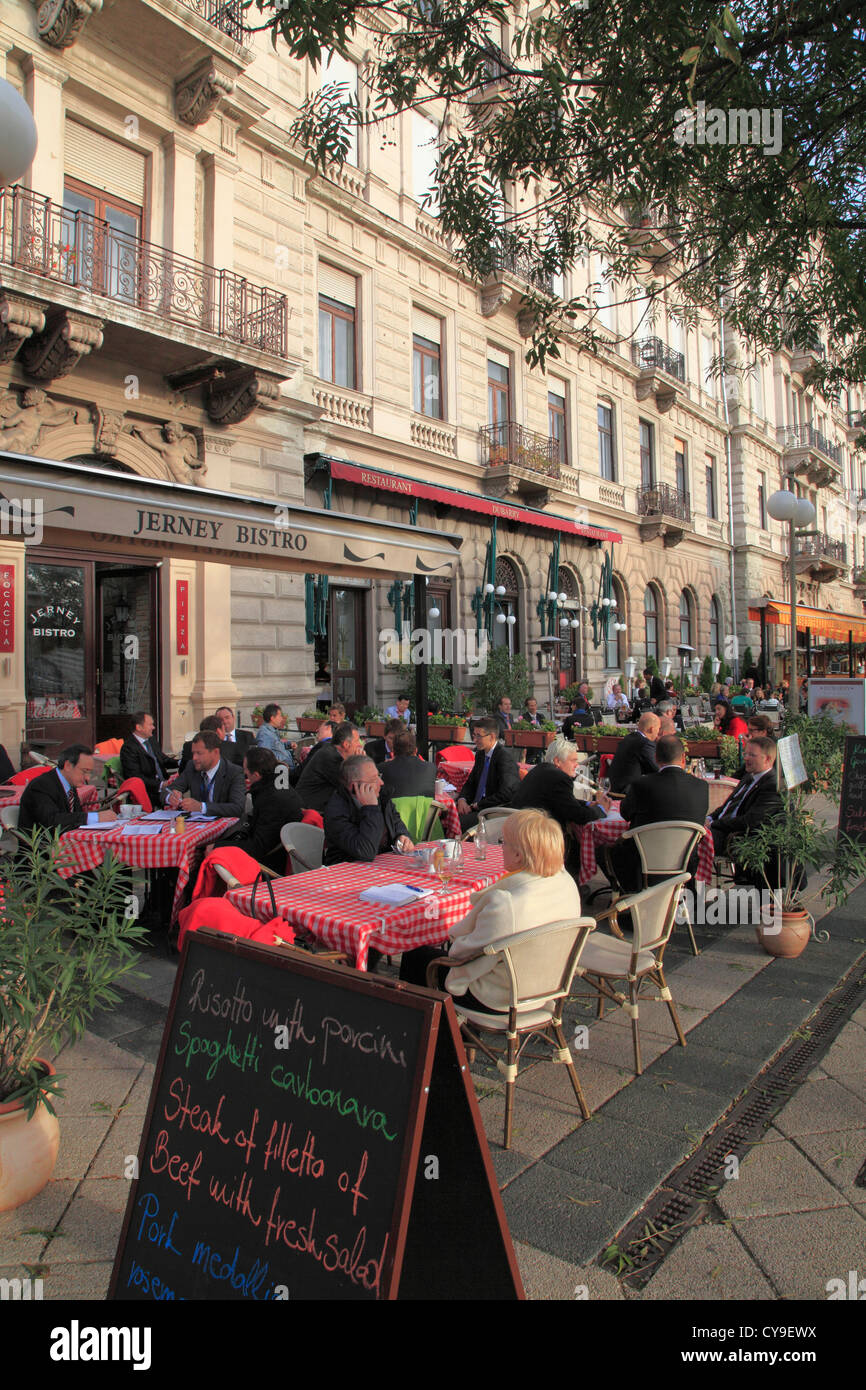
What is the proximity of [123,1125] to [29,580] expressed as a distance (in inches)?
359

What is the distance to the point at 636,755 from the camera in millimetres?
7688

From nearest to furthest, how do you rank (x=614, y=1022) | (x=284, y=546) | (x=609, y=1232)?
(x=609, y=1232) < (x=614, y=1022) < (x=284, y=546)

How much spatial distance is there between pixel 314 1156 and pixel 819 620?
29358 millimetres

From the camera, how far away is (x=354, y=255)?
1596 cm

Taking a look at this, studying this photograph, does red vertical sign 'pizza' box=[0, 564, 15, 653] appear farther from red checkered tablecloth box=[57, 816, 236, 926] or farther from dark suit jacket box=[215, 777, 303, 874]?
dark suit jacket box=[215, 777, 303, 874]

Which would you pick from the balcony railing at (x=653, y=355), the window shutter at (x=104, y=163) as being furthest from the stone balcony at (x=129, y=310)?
the balcony railing at (x=653, y=355)

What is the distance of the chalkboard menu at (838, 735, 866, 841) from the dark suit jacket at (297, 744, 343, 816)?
433 centimetres

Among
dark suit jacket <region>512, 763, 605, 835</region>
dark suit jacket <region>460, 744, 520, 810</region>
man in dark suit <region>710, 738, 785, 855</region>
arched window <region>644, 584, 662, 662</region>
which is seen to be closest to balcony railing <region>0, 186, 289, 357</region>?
dark suit jacket <region>460, 744, 520, 810</region>

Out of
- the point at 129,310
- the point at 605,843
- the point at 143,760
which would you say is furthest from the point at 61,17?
the point at 605,843

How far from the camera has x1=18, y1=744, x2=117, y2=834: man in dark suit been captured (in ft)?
18.7

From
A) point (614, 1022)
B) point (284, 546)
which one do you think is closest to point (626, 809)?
point (614, 1022)

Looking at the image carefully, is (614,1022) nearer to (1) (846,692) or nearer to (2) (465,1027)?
(2) (465,1027)

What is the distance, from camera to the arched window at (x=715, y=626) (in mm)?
31453
